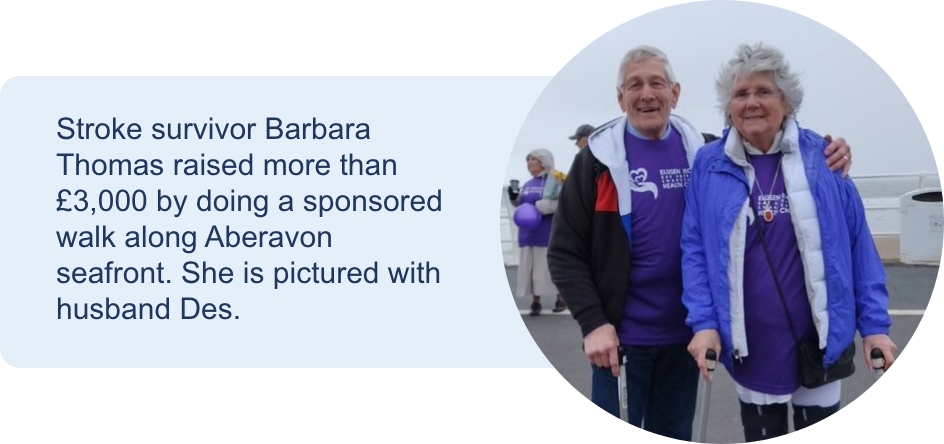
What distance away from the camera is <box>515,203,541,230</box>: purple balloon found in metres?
3.03

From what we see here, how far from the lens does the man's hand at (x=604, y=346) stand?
2.76 meters

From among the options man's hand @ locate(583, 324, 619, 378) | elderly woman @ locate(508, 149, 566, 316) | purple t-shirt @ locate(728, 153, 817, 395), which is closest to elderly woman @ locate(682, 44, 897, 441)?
purple t-shirt @ locate(728, 153, 817, 395)

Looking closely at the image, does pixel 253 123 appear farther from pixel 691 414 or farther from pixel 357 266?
pixel 691 414

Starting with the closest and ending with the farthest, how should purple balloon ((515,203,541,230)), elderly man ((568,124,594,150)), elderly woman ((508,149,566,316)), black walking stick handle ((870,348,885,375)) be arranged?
black walking stick handle ((870,348,885,375)), elderly man ((568,124,594,150)), elderly woman ((508,149,566,316)), purple balloon ((515,203,541,230))

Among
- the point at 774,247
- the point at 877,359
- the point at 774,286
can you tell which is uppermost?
the point at 774,247

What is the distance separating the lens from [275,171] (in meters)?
3.57

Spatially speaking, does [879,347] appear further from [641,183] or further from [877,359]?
[641,183]

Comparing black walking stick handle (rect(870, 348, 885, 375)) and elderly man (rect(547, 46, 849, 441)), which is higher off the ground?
elderly man (rect(547, 46, 849, 441))

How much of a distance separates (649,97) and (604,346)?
2.33 ft

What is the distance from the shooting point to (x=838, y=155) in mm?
2652

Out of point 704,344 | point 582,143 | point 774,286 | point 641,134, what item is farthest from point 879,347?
point 582,143

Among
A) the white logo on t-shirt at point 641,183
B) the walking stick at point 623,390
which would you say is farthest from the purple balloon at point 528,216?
the walking stick at point 623,390

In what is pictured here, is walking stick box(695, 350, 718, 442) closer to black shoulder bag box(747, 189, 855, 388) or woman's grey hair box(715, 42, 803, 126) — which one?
black shoulder bag box(747, 189, 855, 388)

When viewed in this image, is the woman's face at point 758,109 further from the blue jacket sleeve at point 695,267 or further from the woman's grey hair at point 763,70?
the blue jacket sleeve at point 695,267
